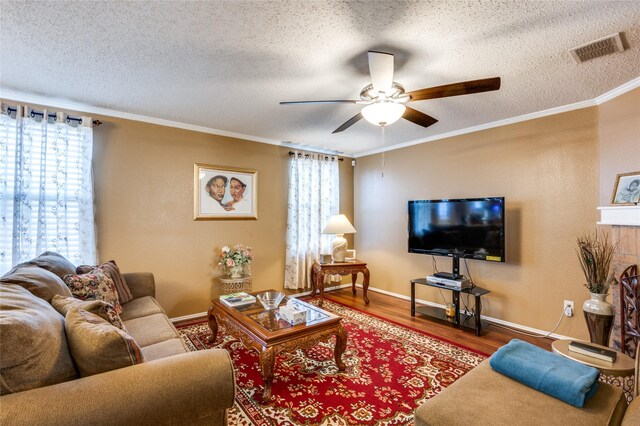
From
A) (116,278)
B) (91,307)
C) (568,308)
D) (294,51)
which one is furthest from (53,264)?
(568,308)

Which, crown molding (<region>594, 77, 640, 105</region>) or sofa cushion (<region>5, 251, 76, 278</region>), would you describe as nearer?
sofa cushion (<region>5, 251, 76, 278</region>)

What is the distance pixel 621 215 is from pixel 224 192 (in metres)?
4.11

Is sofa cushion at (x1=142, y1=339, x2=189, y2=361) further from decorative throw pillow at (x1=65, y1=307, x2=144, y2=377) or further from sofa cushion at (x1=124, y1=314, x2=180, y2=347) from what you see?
decorative throw pillow at (x1=65, y1=307, x2=144, y2=377)

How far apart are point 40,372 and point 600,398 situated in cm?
237

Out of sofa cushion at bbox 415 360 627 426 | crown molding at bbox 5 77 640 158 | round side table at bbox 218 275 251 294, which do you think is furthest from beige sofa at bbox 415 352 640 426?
round side table at bbox 218 275 251 294

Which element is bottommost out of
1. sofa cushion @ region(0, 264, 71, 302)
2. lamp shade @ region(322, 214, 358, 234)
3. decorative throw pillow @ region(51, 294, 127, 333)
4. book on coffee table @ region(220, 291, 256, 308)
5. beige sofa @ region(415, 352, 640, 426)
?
beige sofa @ region(415, 352, 640, 426)

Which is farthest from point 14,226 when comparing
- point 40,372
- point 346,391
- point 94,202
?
point 346,391

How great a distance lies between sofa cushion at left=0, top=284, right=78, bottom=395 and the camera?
101cm

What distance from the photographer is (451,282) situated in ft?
11.0

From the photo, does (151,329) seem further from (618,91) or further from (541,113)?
(618,91)

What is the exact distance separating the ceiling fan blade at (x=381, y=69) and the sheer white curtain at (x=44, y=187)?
2.98m

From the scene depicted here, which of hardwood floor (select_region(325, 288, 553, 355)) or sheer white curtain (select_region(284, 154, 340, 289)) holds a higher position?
sheer white curtain (select_region(284, 154, 340, 289))

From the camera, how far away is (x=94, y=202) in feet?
10.2

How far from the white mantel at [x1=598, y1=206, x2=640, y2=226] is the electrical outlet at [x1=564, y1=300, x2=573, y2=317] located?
3.01 ft
